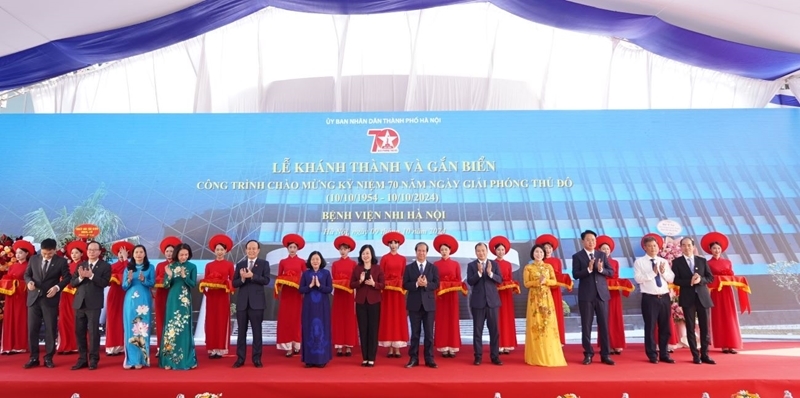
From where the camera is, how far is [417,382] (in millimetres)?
3926

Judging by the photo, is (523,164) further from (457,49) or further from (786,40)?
(786,40)

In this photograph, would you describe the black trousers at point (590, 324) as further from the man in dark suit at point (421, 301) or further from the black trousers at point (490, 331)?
the man in dark suit at point (421, 301)

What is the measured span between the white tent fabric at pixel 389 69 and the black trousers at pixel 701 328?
12.4ft

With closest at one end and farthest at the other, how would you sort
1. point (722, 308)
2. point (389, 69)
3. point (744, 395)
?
point (744, 395) < point (722, 308) < point (389, 69)

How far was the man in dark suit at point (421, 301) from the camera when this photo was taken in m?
4.69

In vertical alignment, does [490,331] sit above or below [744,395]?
above

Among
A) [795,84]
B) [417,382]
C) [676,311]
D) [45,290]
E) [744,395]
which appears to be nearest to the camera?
[744,395]

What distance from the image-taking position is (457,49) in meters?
7.91

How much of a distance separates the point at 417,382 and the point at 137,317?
99.9 inches

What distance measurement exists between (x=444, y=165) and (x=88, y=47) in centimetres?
441

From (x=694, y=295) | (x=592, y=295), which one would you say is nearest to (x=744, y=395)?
(x=694, y=295)

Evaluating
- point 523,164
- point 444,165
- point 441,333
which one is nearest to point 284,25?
point 444,165

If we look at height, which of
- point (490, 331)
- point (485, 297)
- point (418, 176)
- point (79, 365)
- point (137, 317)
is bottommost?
point (79, 365)

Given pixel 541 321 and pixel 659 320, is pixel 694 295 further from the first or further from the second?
pixel 541 321
